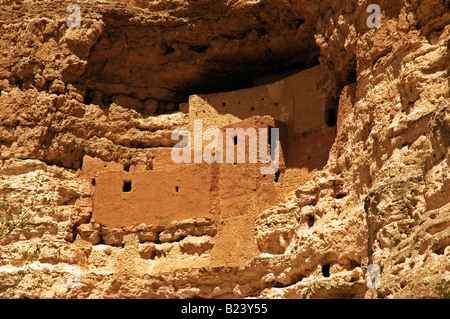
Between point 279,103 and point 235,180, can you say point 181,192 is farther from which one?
point 279,103

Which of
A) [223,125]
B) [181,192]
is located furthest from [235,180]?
[223,125]

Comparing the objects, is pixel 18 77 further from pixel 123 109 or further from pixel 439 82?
pixel 439 82

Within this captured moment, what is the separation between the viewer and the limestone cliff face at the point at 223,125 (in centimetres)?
1861

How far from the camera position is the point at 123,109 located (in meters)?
28.7

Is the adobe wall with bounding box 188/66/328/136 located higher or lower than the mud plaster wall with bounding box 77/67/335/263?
higher

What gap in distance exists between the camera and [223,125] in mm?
26625

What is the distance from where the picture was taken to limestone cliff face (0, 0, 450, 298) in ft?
61.1

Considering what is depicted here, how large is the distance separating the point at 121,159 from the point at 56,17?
4861 millimetres

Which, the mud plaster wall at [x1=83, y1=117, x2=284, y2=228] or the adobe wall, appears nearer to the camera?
the mud plaster wall at [x1=83, y1=117, x2=284, y2=228]

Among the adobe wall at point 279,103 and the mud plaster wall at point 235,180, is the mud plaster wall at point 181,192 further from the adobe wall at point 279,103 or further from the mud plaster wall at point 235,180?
the adobe wall at point 279,103

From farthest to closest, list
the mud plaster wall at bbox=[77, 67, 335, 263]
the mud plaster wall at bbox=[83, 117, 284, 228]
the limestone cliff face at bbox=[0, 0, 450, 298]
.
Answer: the mud plaster wall at bbox=[83, 117, 284, 228] → the mud plaster wall at bbox=[77, 67, 335, 263] → the limestone cliff face at bbox=[0, 0, 450, 298]

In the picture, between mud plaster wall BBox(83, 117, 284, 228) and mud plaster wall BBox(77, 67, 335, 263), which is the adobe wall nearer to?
mud plaster wall BBox(77, 67, 335, 263)

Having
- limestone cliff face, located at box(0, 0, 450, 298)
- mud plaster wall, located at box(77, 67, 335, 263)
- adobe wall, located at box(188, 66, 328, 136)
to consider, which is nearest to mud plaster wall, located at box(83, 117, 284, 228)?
mud plaster wall, located at box(77, 67, 335, 263)

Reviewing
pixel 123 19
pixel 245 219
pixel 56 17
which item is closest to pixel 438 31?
pixel 245 219
